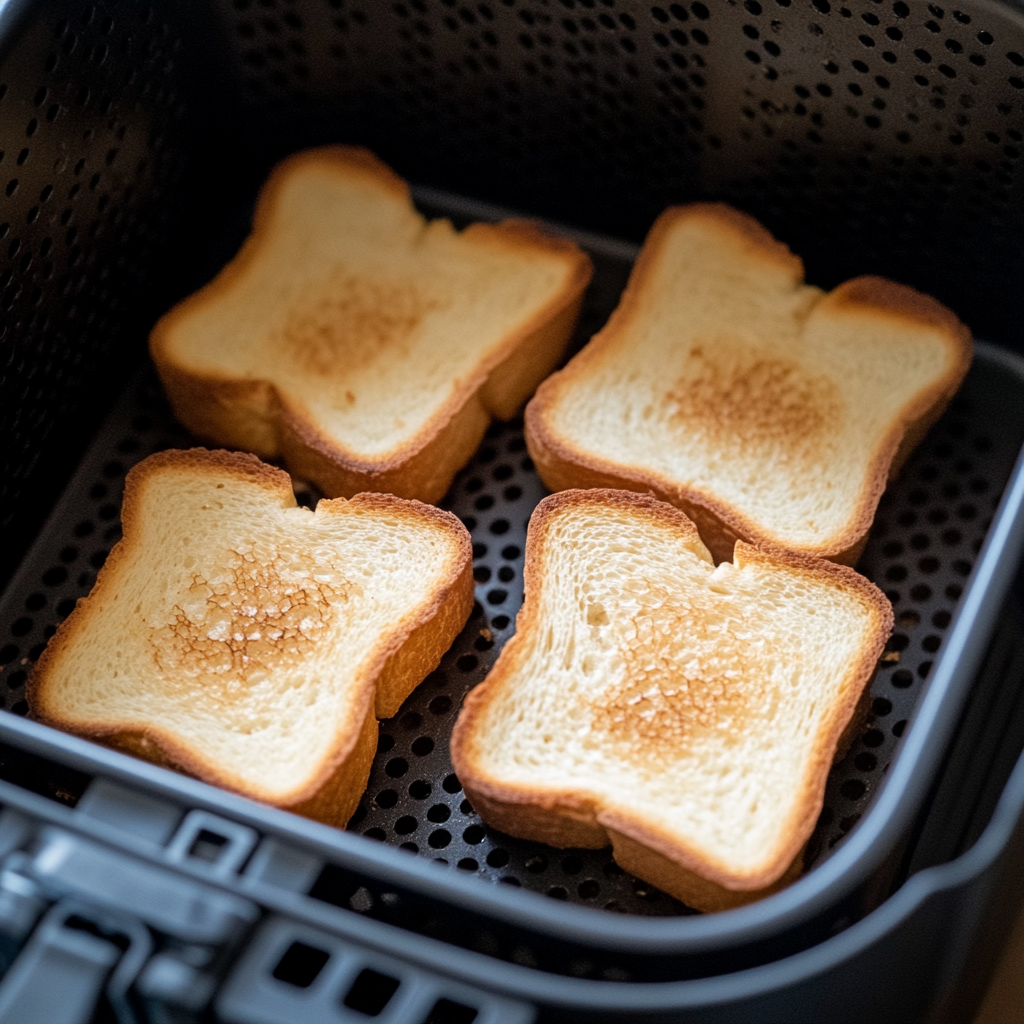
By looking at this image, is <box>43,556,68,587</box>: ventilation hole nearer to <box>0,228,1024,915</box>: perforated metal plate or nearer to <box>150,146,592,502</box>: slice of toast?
<box>0,228,1024,915</box>: perforated metal plate

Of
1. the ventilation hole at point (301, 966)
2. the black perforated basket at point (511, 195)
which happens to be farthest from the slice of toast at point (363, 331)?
the ventilation hole at point (301, 966)

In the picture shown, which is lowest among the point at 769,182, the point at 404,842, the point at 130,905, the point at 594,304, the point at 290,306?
the point at 404,842

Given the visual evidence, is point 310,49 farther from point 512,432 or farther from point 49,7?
point 512,432

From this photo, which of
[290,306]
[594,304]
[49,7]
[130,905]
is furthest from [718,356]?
[130,905]

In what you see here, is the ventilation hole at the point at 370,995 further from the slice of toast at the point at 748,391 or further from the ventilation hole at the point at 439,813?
the slice of toast at the point at 748,391

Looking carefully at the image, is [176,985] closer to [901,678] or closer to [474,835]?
[474,835]
